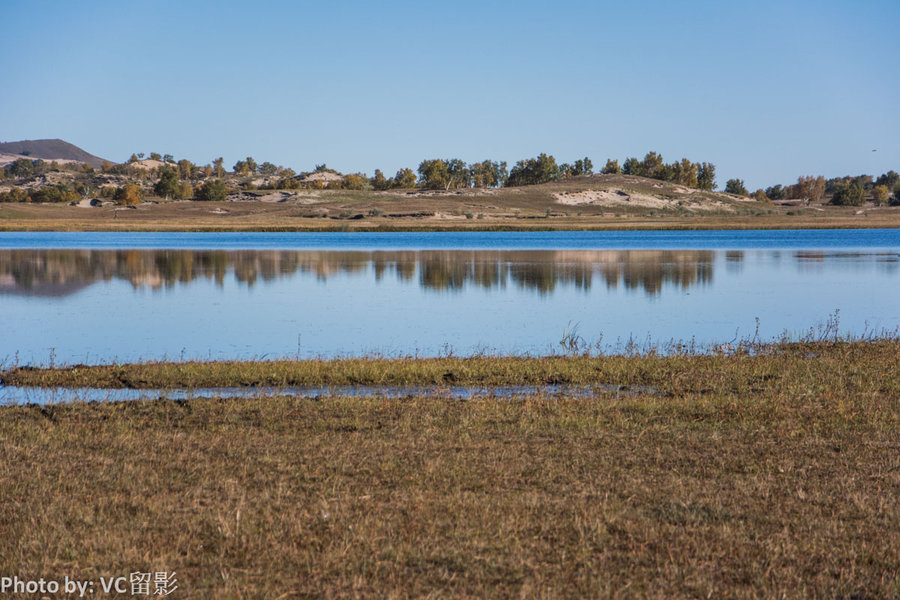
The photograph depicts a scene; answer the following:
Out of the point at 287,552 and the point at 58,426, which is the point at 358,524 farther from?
the point at 58,426

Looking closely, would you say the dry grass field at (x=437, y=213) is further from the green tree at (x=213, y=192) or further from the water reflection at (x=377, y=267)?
the water reflection at (x=377, y=267)

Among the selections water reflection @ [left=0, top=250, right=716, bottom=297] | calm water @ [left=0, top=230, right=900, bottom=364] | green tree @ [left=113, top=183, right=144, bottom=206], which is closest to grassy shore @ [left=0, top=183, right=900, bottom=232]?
green tree @ [left=113, top=183, right=144, bottom=206]

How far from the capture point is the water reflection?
4094 cm

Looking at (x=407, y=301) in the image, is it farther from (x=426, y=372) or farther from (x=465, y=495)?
(x=465, y=495)

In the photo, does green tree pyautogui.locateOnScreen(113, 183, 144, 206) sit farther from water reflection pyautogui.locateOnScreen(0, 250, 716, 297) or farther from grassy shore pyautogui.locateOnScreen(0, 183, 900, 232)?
water reflection pyautogui.locateOnScreen(0, 250, 716, 297)

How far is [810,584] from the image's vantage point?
22.2 ft

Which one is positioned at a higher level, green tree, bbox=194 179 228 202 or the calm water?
green tree, bbox=194 179 228 202

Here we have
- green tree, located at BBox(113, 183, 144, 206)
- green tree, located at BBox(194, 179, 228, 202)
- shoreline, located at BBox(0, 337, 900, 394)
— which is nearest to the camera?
shoreline, located at BBox(0, 337, 900, 394)

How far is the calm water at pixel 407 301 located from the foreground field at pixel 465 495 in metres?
8.47

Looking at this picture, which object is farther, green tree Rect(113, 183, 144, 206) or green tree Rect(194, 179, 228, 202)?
green tree Rect(194, 179, 228, 202)

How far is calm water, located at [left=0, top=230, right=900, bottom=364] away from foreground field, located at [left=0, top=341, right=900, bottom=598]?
8.47 metres

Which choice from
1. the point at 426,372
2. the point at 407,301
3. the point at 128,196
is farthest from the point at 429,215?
the point at 426,372

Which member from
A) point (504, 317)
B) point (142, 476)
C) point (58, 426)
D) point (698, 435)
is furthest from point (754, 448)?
point (504, 317)

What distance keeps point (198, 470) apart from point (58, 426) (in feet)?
11.4
